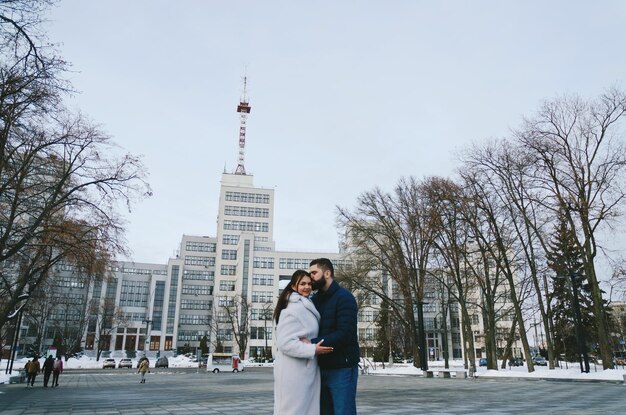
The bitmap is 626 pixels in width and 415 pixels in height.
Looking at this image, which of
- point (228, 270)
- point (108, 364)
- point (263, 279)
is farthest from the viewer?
point (228, 270)

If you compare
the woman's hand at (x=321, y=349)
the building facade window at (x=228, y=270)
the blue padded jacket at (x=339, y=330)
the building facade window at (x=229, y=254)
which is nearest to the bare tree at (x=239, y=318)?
the building facade window at (x=228, y=270)

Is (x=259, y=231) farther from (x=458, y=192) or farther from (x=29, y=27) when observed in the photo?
(x=29, y=27)

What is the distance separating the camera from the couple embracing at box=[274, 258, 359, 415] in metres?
3.83

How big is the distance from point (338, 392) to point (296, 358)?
67cm

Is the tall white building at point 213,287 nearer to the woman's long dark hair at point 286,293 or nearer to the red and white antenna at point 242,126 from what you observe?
the red and white antenna at point 242,126

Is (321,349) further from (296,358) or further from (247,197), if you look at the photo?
(247,197)

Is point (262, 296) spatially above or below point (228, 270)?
below

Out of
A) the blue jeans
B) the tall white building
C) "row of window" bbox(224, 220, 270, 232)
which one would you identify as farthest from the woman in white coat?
"row of window" bbox(224, 220, 270, 232)

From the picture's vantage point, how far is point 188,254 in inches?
4210

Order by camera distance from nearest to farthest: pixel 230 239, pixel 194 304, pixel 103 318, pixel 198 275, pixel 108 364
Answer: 1. pixel 108 364
2. pixel 103 318
3. pixel 230 239
4. pixel 194 304
5. pixel 198 275

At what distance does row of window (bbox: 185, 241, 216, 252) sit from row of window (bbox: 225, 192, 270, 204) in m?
15.7

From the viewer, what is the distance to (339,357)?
4238 mm

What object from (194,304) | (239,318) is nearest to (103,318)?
(239,318)

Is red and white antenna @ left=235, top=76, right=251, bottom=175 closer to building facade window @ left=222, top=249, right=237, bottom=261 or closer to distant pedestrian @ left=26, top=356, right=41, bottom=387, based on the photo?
Answer: building facade window @ left=222, top=249, right=237, bottom=261
